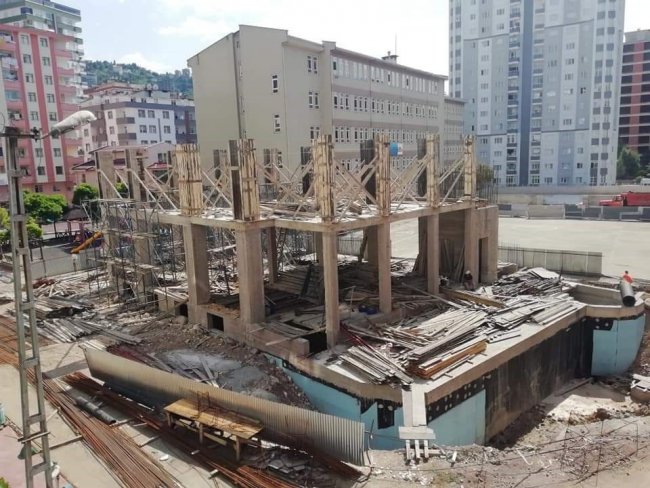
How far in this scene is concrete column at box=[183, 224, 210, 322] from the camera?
19.0 m

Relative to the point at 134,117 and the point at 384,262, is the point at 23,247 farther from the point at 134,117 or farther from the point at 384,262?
the point at 134,117

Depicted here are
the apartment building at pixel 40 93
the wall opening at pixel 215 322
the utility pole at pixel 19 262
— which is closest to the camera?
the utility pole at pixel 19 262

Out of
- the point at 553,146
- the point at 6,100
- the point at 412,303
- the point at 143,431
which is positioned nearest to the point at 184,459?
the point at 143,431

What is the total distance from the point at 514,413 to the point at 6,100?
58.1m

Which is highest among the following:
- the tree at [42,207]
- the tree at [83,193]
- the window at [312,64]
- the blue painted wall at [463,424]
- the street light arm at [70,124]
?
the window at [312,64]

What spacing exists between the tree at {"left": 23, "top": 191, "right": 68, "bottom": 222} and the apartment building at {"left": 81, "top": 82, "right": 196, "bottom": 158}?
33.4 m

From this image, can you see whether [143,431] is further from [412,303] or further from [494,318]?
[494,318]

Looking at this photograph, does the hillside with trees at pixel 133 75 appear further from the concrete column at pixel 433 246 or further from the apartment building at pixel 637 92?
the concrete column at pixel 433 246

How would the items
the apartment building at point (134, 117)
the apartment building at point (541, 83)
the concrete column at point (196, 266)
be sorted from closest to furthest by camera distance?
the concrete column at point (196, 266)
the apartment building at point (541, 83)
the apartment building at point (134, 117)

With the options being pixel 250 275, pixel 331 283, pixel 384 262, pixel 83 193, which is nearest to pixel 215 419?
pixel 331 283

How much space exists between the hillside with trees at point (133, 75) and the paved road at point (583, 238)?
448 feet

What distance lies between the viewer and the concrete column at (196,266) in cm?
1900

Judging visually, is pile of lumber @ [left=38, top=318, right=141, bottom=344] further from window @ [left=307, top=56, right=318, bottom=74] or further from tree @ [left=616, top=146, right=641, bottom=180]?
tree @ [left=616, top=146, right=641, bottom=180]

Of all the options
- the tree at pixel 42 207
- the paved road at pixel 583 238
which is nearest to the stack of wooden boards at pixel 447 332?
the paved road at pixel 583 238
